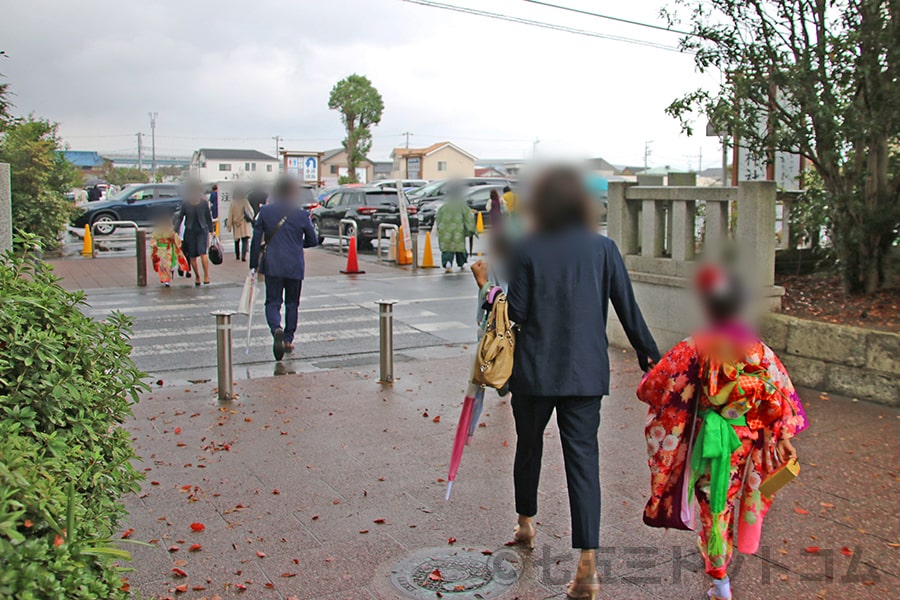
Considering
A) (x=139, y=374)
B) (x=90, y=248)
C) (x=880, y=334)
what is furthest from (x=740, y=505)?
(x=90, y=248)

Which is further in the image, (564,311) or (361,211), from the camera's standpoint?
(361,211)

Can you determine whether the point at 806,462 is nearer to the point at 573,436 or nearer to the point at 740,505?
the point at 740,505

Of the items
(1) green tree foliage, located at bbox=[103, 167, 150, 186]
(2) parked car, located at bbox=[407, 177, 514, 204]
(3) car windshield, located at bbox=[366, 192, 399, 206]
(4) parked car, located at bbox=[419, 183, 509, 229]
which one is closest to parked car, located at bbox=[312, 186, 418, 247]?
(3) car windshield, located at bbox=[366, 192, 399, 206]

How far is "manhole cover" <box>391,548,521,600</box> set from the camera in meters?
3.87

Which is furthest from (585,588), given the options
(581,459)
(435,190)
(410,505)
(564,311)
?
(435,190)

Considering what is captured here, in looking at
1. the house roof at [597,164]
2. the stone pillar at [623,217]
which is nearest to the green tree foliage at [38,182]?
the stone pillar at [623,217]

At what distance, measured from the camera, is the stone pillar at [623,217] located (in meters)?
9.32

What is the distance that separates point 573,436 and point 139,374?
6.16 feet

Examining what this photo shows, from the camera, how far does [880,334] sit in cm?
682

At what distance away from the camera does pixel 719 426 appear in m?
3.56

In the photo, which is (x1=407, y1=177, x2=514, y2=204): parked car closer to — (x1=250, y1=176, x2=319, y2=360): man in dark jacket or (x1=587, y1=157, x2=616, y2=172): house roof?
(x1=250, y1=176, x2=319, y2=360): man in dark jacket

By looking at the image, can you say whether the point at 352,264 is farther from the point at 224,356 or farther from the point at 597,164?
the point at 597,164

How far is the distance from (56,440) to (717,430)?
2.51m

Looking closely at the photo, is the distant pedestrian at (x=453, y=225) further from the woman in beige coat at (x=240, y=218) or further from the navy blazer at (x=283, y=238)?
the navy blazer at (x=283, y=238)
